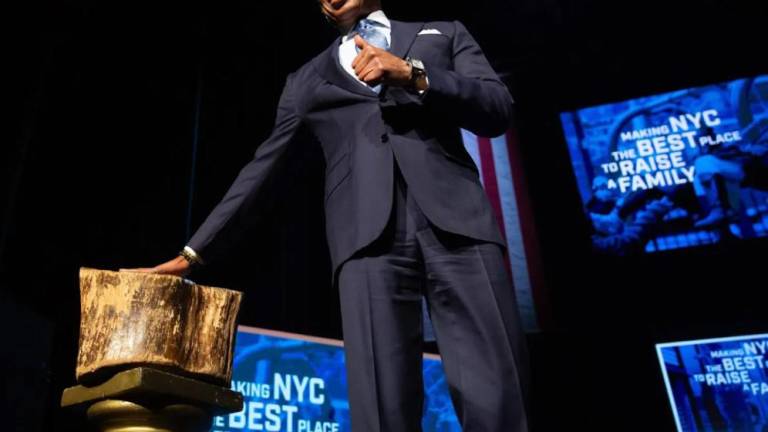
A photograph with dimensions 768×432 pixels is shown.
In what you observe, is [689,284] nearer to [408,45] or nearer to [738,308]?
[738,308]

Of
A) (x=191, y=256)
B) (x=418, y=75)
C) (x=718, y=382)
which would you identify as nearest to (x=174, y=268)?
(x=191, y=256)

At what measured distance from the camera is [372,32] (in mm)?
1282

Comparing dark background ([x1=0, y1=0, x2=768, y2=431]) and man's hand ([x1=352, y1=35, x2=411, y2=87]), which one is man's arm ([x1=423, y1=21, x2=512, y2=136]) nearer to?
man's hand ([x1=352, y1=35, x2=411, y2=87])

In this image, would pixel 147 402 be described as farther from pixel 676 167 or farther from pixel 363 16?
pixel 676 167

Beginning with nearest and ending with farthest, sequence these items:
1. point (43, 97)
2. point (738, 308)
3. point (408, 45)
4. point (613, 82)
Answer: point (408, 45), point (43, 97), point (738, 308), point (613, 82)

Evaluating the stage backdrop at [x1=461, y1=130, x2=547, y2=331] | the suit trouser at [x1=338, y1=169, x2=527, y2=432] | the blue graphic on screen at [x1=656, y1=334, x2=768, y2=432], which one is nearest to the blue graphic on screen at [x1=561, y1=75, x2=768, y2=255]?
the stage backdrop at [x1=461, y1=130, x2=547, y2=331]

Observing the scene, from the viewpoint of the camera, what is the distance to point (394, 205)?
3.57 ft

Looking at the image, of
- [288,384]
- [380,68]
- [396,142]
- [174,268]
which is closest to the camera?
[380,68]

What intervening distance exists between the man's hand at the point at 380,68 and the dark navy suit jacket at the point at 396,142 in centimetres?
5

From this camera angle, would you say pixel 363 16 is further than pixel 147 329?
Yes

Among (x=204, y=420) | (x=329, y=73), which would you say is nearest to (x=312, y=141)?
(x=329, y=73)

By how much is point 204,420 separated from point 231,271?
125 inches

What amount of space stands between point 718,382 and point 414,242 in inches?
194

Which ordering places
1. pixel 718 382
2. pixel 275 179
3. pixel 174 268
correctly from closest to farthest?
pixel 174 268 → pixel 275 179 → pixel 718 382
